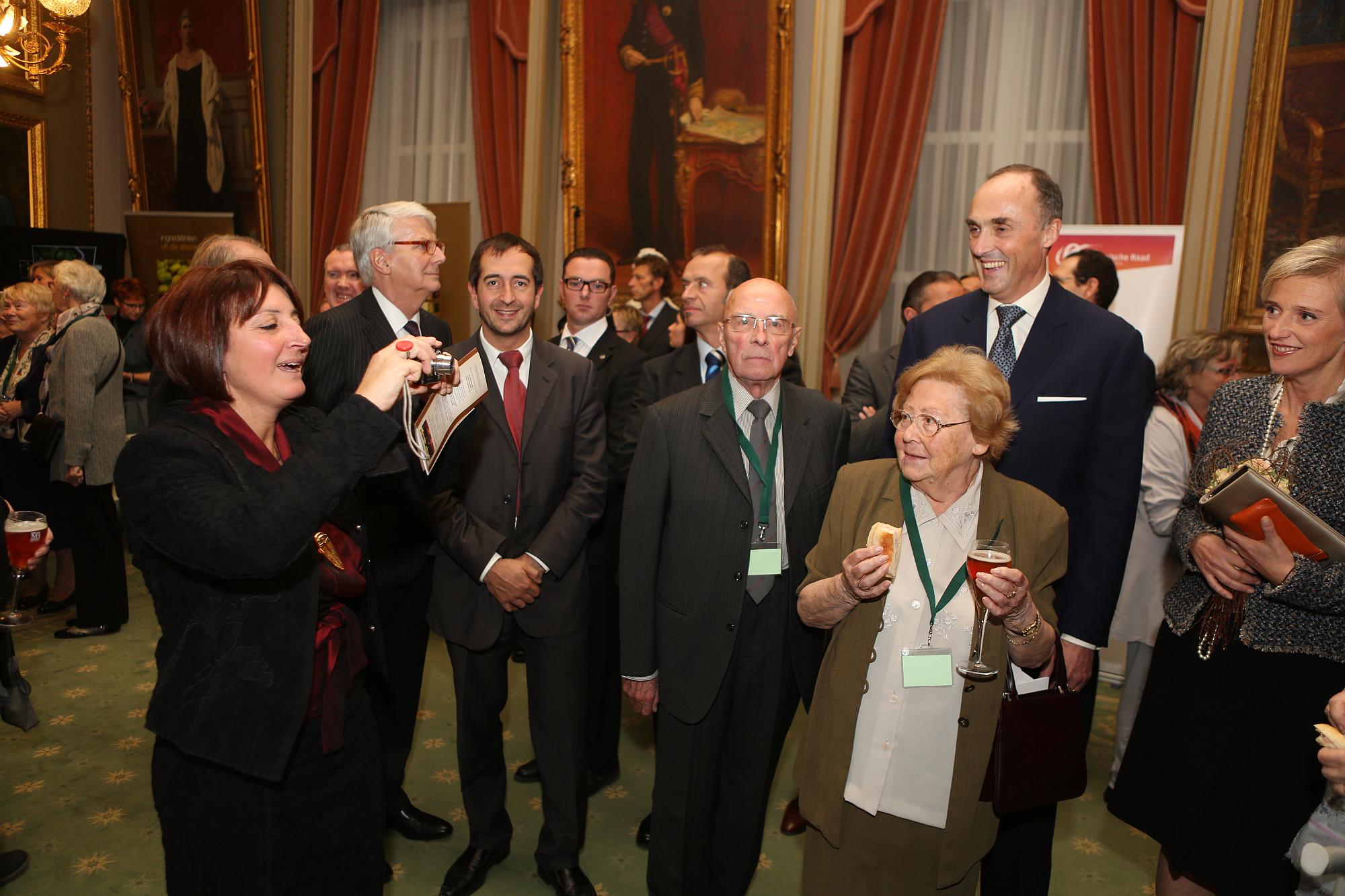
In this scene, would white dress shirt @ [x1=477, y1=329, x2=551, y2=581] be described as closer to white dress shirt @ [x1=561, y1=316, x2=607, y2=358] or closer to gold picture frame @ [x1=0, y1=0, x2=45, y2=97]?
white dress shirt @ [x1=561, y1=316, x2=607, y2=358]

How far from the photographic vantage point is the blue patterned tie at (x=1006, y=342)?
8.00 feet

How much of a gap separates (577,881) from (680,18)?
244 inches

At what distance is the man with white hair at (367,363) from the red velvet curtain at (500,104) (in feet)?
16.2

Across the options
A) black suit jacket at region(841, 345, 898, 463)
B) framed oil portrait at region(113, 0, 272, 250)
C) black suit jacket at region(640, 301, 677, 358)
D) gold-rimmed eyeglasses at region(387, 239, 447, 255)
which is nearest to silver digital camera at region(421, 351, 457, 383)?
gold-rimmed eyeglasses at region(387, 239, 447, 255)

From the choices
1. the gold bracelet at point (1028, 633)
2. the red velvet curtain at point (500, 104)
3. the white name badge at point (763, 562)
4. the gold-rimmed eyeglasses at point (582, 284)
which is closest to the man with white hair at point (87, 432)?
the gold-rimmed eyeglasses at point (582, 284)

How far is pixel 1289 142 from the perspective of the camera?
16.9ft

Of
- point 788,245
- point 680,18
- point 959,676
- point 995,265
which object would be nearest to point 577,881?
point 959,676

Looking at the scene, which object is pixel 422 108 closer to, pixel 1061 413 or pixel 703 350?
pixel 703 350

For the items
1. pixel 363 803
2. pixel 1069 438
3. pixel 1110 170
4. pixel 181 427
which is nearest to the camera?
pixel 181 427

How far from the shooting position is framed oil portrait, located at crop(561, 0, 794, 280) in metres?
6.68

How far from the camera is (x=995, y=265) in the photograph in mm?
Result: 2414

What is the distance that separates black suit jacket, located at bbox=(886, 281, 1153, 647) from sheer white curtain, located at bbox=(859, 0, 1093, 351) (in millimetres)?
4203

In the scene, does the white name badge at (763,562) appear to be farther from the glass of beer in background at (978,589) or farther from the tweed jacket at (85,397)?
the tweed jacket at (85,397)

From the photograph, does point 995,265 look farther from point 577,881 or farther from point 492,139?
point 492,139
